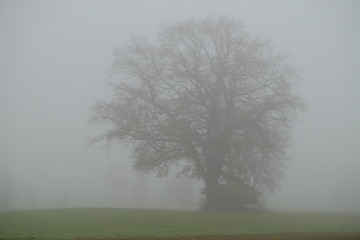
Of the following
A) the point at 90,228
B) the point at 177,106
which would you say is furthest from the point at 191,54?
the point at 90,228

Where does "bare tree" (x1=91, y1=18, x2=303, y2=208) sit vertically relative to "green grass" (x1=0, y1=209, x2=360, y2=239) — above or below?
above

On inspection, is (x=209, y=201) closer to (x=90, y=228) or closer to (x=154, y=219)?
(x=154, y=219)

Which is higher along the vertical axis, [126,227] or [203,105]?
[203,105]

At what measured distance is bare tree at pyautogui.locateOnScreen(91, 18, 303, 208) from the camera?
2962 cm

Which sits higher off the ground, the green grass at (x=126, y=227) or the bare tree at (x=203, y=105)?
the bare tree at (x=203, y=105)

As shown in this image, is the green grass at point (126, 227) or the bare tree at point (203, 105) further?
the bare tree at point (203, 105)

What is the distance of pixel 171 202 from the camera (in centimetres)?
8238

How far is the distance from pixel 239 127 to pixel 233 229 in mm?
12411

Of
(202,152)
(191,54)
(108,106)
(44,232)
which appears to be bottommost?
(44,232)

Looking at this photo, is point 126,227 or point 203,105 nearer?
point 126,227

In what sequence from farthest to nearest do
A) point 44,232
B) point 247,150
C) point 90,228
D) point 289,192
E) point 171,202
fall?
point 289,192 → point 171,202 → point 247,150 → point 90,228 → point 44,232

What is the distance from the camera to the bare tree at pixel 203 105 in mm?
29625

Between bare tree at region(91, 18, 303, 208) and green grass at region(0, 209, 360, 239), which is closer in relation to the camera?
green grass at region(0, 209, 360, 239)

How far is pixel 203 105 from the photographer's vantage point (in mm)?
30922
